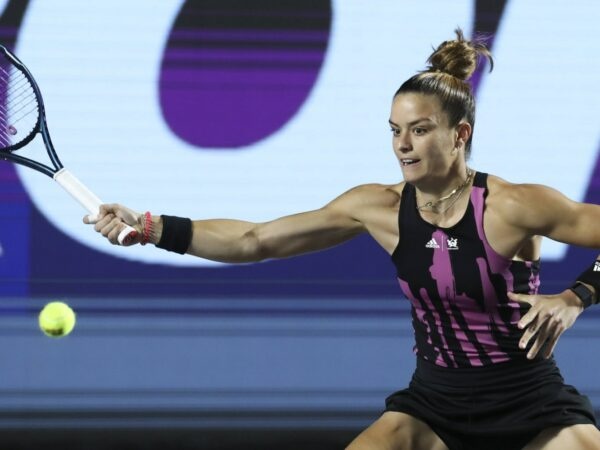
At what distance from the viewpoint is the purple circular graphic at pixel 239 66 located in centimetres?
471

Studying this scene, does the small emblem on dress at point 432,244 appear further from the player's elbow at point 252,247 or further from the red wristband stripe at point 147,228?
the red wristband stripe at point 147,228

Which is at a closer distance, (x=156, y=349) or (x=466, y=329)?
(x=466, y=329)

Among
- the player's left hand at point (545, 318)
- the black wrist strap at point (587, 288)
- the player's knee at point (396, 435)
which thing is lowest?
the player's knee at point (396, 435)

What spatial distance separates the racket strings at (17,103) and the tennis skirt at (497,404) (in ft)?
5.50

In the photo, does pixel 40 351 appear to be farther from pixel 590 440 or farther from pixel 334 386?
pixel 590 440

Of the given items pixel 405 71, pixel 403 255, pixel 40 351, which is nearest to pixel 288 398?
pixel 40 351

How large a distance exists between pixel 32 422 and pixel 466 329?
229 cm

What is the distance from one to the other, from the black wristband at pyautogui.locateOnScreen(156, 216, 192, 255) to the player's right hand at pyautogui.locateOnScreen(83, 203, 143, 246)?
85 mm

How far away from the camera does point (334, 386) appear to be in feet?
15.8

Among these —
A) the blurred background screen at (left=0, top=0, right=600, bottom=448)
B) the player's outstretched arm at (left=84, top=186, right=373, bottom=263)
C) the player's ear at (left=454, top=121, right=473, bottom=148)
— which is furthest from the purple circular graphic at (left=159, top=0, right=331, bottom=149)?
the player's ear at (left=454, top=121, right=473, bottom=148)

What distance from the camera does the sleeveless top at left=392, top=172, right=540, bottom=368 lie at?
3.13 m

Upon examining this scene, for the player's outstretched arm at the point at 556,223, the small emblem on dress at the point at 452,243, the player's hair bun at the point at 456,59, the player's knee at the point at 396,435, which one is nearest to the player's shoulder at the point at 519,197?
the player's outstretched arm at the point at 556,223

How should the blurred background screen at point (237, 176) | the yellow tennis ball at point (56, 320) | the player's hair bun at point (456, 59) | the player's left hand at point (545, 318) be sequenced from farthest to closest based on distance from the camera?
the blurred background screen at point (237, 176), the yellow tennis ball at point (56, 320), the player's hair bun at point (456, 59), the player's left hand at point (545, 318)

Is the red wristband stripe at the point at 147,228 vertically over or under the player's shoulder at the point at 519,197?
under
